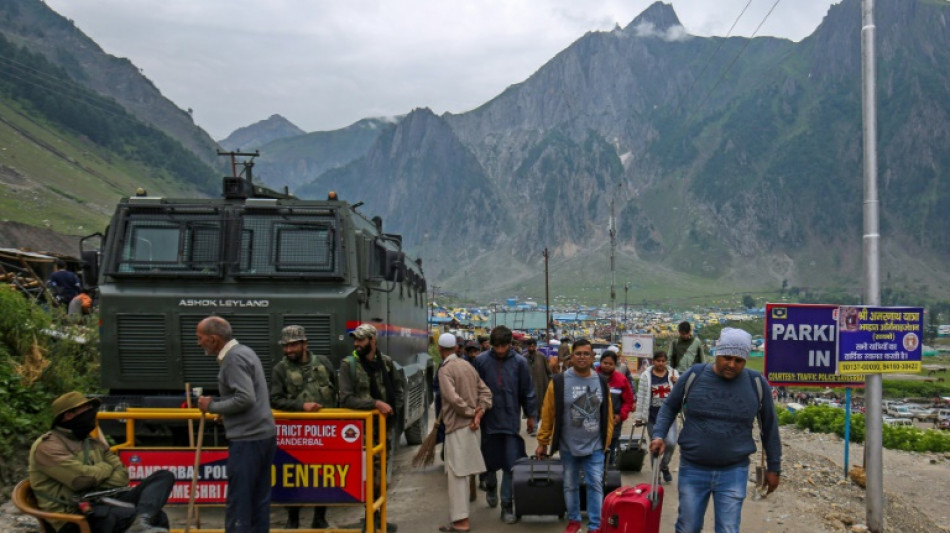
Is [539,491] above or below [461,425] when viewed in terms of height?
below

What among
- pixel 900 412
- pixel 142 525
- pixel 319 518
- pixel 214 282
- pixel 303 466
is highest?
pixel 214 282

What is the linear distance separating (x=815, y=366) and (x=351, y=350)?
18.3ft

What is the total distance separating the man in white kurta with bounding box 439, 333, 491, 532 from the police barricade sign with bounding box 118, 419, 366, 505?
1481 millimetres

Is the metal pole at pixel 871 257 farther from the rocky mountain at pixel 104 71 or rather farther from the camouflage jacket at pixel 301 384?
the rocky mountain at pixel 104 71

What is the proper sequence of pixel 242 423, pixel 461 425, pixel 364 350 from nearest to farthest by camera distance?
pixel 242 423
pixel 364 350
pixel 461 425

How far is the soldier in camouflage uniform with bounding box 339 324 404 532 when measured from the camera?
Result: 23.7 ft

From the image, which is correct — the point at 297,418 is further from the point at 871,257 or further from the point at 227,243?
the point at 871,257

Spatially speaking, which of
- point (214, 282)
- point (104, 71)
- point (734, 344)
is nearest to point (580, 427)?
point (734, 344)

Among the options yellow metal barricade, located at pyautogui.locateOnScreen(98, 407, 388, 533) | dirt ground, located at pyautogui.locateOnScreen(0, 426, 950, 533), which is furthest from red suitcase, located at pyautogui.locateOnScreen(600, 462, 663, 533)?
dirt ground, located at pyautogui.locateOnScreen(0, 426, 950, 533)

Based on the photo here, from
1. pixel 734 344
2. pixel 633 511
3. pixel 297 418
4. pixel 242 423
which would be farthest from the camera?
pixel 297 418

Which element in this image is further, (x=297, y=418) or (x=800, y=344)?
(x=800, y=344)

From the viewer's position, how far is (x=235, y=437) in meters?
6.02

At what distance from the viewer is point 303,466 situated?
22.2 ft

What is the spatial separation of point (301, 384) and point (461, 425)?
1771 millimetres
